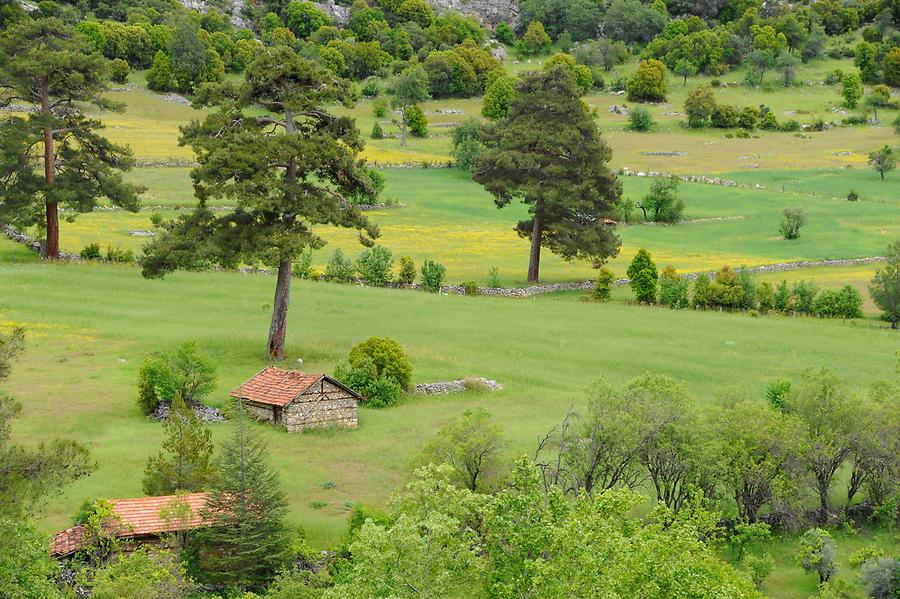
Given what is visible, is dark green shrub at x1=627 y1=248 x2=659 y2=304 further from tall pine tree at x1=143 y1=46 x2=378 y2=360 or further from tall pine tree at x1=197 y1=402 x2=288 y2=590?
tall pine tree at x1=197 y1=402 x2=288 y2=590

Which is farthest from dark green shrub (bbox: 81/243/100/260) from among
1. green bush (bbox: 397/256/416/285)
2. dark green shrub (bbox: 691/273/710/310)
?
dark green shrub (bbox: 691/273/710/310)

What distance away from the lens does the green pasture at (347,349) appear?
34.6 meters

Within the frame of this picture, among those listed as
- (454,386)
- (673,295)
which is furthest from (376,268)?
(454,386)

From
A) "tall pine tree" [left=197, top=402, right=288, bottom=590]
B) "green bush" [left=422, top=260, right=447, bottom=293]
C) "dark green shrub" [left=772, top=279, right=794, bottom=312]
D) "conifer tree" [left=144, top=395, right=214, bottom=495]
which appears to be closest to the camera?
"tall pine tree" [left=197, top=402, right=288, bottom=590]

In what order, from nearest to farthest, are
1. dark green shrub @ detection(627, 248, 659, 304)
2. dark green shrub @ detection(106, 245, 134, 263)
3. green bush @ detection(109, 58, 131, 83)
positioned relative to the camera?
dark green shrub @ detection(627, 248, 659, 304) → dark green shrub @ detection(106, 245, 134, 263) → green bush @ detection(109, 58, 131, 83)

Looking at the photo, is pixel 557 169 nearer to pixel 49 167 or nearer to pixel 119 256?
pixel 119 256

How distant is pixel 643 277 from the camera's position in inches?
2379

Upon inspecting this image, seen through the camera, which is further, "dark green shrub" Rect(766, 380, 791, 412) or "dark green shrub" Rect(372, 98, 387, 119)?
"dark green shrub" Rect(372, 98, 387, 119)

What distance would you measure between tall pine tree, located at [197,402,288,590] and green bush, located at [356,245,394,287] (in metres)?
33.4

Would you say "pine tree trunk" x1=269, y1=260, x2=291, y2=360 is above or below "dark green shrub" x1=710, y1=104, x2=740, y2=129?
below

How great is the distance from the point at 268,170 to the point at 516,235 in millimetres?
41764

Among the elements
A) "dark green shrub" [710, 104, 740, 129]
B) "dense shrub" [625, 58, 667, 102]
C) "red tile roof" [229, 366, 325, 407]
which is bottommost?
"red tile roof" [229, 366, 325, 407]

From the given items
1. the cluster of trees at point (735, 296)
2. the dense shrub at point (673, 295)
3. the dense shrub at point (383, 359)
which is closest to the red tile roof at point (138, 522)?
the dense shrub at point (383, 359)

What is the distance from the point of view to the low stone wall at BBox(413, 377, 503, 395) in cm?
4219
